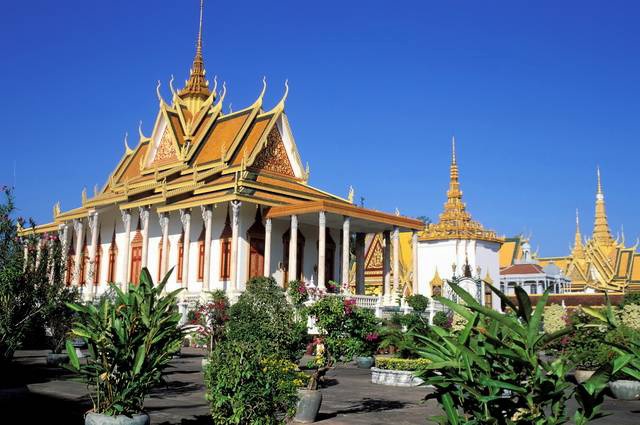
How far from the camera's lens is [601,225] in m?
52.6

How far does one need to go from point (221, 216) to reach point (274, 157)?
13.9 feet

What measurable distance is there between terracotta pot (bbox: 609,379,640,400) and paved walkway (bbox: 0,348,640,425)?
0.19m

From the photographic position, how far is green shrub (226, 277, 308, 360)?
11718mm

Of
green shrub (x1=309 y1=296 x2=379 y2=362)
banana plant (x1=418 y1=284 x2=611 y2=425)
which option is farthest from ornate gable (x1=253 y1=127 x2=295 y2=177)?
banana plant (x1=418 y1=284 x2=611 y2=425)

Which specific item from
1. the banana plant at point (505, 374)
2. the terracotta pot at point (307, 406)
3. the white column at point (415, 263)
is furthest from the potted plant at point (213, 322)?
the banana plant at point (505, 374)

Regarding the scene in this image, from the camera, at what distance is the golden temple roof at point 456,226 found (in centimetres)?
3675

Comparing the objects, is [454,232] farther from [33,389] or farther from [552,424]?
[552,424]

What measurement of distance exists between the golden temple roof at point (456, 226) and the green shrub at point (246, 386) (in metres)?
30.1

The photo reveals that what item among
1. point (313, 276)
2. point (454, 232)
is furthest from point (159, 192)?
point (454, 232)

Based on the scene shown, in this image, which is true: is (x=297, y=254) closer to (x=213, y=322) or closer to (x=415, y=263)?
(x=415, y=263)

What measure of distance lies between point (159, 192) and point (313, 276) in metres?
7.85

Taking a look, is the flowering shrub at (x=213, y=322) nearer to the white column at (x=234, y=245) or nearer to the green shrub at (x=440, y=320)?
the white column at (x=234, y=245)

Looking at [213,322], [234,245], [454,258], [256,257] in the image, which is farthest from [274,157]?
[213,322]

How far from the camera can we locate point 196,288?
28.0 m
